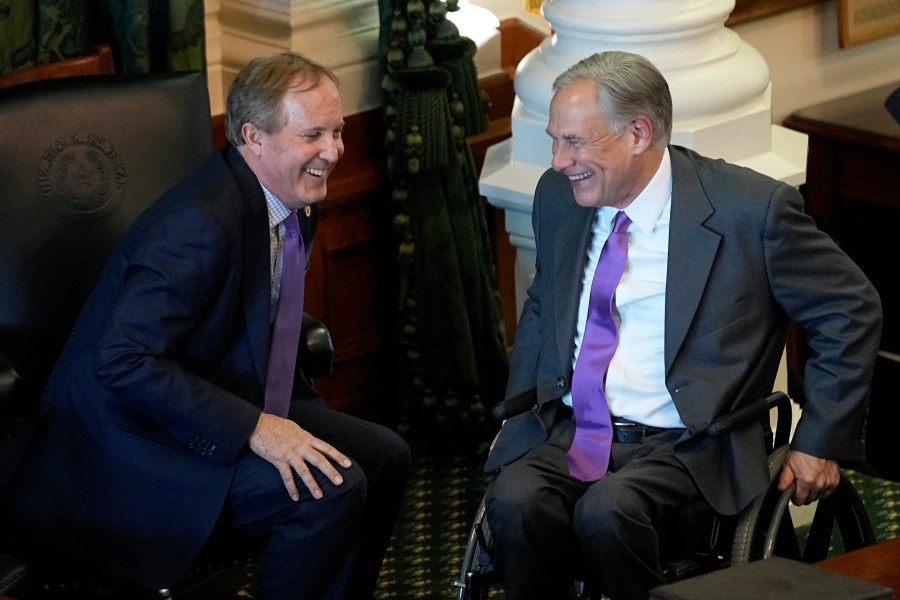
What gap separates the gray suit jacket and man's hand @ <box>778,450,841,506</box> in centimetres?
2

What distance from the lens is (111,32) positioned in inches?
143

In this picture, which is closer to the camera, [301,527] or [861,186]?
[301,527]

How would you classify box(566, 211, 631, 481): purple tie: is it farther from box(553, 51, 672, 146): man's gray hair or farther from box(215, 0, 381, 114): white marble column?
box(215, 0, 381, 114): white marble column

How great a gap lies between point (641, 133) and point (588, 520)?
681 millimetres

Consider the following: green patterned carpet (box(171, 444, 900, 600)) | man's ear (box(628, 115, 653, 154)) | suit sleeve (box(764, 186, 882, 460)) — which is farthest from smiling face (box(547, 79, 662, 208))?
green patterned carpet (box(171, 444, 900, 600))

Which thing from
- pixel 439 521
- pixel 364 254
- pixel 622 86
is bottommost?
pixel 439 521

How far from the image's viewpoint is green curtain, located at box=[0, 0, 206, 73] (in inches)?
137

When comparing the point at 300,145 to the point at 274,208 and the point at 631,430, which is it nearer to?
the point at 274,208

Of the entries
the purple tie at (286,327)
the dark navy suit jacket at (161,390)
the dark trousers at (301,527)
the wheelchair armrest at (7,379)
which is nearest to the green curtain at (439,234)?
the purple tie at (286,327)

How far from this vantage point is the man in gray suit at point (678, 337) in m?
2.71

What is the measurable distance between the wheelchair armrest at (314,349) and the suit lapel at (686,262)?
2.22 feet

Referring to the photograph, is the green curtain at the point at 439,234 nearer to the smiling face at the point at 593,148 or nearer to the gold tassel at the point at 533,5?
the gold tassel at the point at 533,5

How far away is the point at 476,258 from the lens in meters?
4.07

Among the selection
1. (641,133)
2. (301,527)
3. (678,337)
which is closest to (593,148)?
(641,133)
